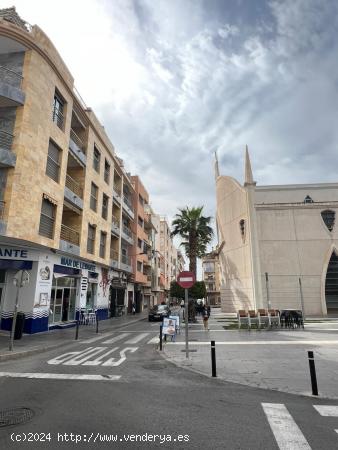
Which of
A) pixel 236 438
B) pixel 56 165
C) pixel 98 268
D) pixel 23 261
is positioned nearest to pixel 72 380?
pixel 236 438

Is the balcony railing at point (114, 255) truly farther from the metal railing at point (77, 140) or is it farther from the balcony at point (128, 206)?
the metal railing at point (77, 140)

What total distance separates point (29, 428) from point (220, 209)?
1530 inches

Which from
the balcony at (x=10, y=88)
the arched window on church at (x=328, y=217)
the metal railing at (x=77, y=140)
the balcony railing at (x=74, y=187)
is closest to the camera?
the balcony at (x=10, y=88)

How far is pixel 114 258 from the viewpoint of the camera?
2952cm

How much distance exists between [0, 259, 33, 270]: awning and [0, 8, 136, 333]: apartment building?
0.16 feet

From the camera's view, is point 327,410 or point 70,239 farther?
point 70,239

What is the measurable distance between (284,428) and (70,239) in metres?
18.3

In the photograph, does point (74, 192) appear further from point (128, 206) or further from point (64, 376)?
point (64, 376)

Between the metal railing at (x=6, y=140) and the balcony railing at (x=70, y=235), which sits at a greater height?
the metal railing at (x=6, y=140)

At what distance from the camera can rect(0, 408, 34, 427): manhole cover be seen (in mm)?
4371

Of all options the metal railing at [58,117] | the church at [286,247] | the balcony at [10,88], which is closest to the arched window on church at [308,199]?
the church at [286,247]

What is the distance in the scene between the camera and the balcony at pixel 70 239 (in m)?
18.3

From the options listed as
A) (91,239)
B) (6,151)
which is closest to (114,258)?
(91,239)

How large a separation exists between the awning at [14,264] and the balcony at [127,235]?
16.0 metres
